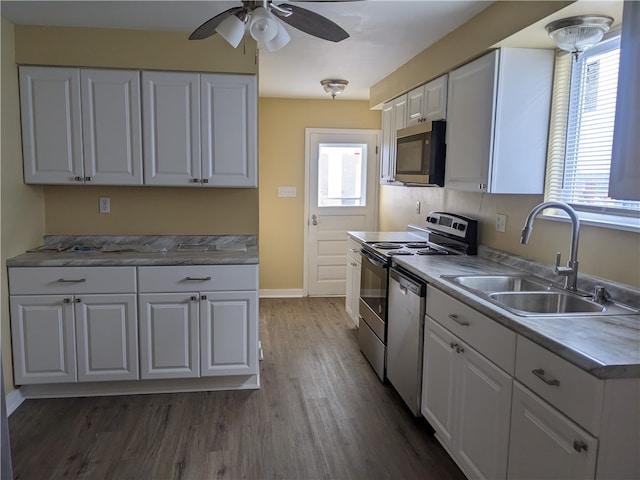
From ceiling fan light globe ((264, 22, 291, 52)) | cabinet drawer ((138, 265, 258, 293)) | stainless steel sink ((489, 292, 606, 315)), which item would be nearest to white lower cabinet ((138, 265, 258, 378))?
cabinet drawer ((138, 265, 258, 293))

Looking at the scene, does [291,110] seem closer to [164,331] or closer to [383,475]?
[164,331]

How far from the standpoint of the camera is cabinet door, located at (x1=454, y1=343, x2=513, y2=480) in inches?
75.0

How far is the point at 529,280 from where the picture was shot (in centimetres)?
253

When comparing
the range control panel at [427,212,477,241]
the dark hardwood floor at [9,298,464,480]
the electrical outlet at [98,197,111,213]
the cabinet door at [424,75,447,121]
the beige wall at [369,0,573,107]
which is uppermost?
the beige wall at [369,0,573,107]

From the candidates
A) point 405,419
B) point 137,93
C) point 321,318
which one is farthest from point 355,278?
point 137,93

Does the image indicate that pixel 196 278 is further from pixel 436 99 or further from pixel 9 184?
pixel 436 99

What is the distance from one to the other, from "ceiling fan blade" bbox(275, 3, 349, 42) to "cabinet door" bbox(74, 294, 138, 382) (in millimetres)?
1935

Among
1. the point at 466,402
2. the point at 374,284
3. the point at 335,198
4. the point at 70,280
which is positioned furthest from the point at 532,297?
the point at 335,198

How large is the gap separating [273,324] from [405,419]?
2.11 metres

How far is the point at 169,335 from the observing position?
3145 mm

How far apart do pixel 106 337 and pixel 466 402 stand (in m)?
2.20

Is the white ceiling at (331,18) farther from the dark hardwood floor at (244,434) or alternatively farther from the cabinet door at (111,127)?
the dark hardwood floor at (244,434)

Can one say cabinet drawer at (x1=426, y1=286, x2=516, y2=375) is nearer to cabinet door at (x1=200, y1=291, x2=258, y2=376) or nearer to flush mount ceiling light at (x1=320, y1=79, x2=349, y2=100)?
cabinet door at (x1=200, y1=291, x2=258, y2=376)

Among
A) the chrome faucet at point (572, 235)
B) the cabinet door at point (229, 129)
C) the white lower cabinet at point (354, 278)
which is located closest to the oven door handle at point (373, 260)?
the white lower cabinet at point (354, 278)
